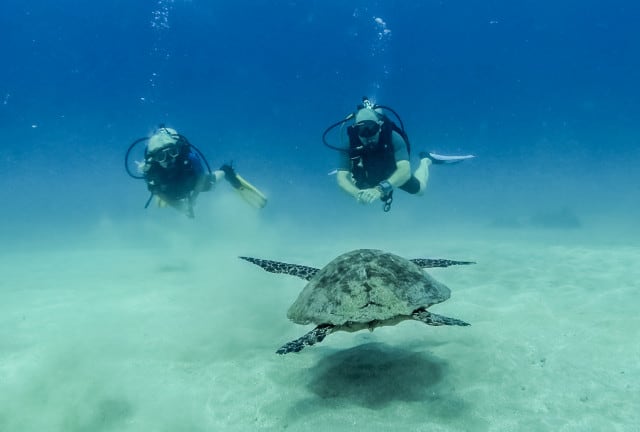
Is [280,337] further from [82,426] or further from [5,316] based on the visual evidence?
[5,316]

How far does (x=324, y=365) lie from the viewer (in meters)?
4.63

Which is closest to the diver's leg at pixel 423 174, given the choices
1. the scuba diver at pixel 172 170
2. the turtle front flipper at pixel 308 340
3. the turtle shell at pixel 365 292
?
the scuba diver at pixel 172 170

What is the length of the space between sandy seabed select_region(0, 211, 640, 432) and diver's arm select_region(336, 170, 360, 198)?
12.6ft

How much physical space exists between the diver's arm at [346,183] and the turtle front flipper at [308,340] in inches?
265

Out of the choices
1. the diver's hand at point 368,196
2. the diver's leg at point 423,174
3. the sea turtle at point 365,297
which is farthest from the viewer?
the diver's leg at point 423,174

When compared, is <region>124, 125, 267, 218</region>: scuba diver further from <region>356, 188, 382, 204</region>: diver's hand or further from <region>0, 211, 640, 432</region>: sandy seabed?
<region>356, 188, 382, 204</region>: diver's hand

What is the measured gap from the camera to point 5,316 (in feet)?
21.9

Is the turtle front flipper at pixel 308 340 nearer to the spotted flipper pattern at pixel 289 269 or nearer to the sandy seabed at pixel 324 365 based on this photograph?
the sandy seabed at pixel 324 365

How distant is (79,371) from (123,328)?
5.03 feet

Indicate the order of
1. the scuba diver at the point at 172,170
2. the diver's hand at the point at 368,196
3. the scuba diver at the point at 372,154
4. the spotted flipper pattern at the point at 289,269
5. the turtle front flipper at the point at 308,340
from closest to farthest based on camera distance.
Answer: the turtle front flipper at the point at 308,340 → the spotted flipper pattern at the point at 289,269 → the diver's hand at the point at 368,196 → the scuba diver at the point at 372,154 → the scuba diver at the point at 172,170

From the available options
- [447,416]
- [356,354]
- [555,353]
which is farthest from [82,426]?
[555,353]

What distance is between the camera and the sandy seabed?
354cm

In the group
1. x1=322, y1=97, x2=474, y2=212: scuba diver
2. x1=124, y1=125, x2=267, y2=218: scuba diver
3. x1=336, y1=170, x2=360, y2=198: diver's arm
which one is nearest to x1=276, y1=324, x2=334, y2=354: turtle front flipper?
x1=322, y1=97, x2=474, y2=212: scuba diver

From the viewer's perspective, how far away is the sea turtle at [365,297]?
349 cm
